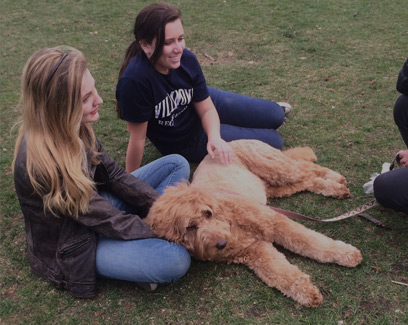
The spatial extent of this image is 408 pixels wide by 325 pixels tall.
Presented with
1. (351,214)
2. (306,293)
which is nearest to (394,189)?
(351,214)

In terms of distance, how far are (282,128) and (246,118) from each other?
2.03ft

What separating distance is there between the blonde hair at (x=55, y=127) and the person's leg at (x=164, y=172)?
1089 millimetres

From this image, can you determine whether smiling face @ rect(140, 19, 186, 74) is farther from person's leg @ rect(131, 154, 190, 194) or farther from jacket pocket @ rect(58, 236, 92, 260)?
jacket pocket @ rect(58, 236, 92, 260)

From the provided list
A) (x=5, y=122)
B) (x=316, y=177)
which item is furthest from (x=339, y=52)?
(x=5, y=122)

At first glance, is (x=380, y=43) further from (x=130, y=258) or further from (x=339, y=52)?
(x=130, y=258)

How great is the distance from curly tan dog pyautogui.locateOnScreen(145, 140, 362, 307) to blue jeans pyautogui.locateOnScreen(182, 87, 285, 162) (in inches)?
27.2

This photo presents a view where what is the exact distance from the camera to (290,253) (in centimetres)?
328

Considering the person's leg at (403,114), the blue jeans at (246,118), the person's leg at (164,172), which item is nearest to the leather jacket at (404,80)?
the person's leg at (403,114)

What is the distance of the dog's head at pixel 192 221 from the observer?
281 cm

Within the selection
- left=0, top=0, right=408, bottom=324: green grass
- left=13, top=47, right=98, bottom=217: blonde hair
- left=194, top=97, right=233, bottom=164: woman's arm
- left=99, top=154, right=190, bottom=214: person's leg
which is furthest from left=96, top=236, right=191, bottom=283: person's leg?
left=194, top=97, right=233, bottom=164: woman's arm

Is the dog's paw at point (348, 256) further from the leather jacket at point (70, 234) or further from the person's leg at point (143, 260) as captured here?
the leather jacket at point (70, 234)

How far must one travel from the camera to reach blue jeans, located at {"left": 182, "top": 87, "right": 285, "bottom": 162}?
14.8 ft

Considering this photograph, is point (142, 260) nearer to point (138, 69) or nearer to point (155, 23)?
point (138, 69)

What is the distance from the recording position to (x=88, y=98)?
111 inches
